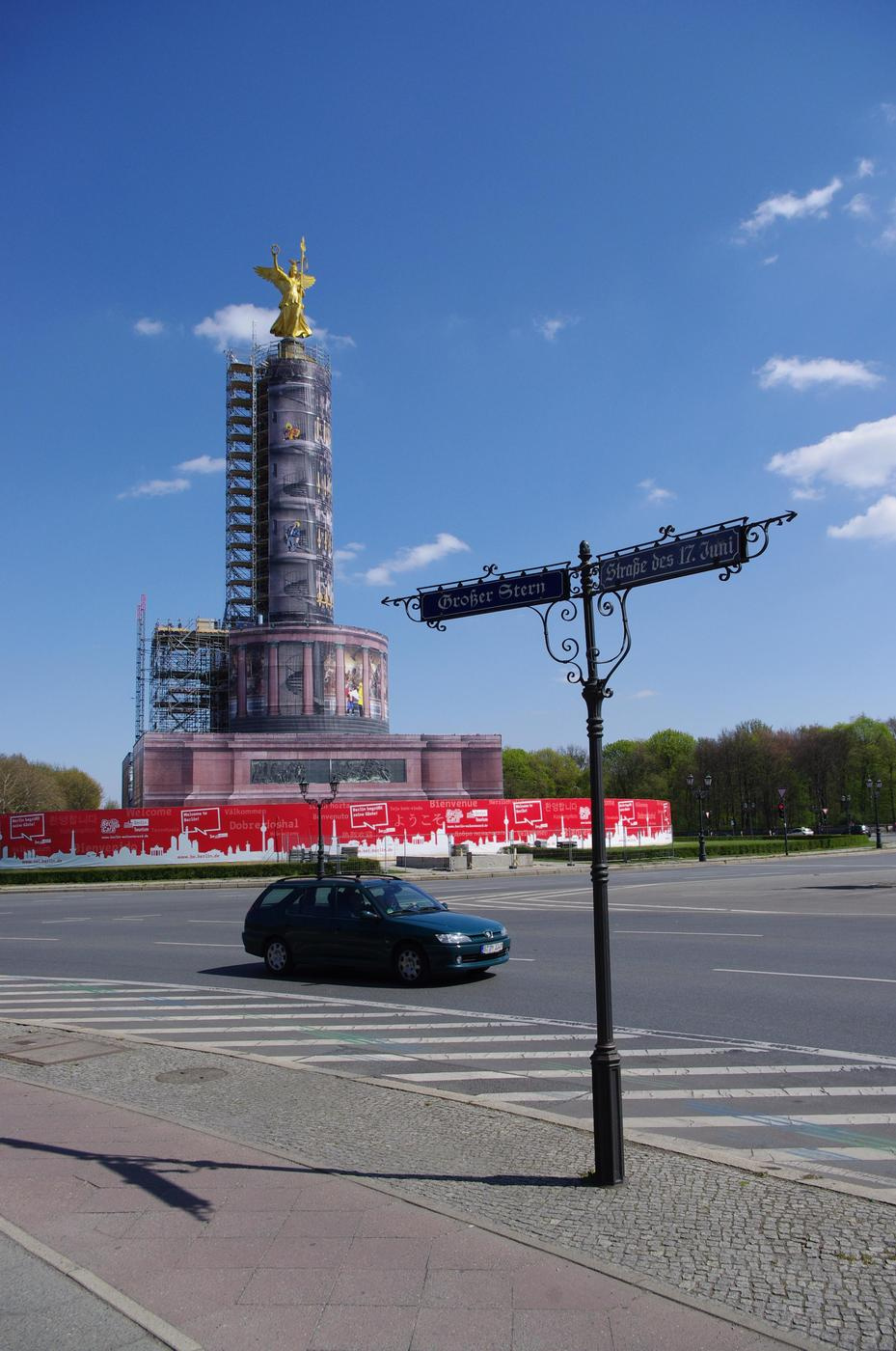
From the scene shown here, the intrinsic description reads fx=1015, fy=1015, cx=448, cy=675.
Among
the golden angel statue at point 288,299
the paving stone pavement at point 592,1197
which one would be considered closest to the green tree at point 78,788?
the golden angel statue at point 288,299

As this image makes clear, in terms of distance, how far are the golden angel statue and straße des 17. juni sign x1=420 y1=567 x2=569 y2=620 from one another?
3450 inches

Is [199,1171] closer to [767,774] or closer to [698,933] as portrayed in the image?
[698,933]

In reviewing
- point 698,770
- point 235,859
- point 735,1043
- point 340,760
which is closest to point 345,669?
point 340,760

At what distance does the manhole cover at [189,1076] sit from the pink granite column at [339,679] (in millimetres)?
70309

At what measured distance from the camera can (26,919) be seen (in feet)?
91.6

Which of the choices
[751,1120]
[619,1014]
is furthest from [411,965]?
[751,1120]

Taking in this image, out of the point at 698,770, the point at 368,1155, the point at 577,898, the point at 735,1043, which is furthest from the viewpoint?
the point at 698,770

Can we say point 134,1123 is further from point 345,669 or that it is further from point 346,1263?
point 345,669

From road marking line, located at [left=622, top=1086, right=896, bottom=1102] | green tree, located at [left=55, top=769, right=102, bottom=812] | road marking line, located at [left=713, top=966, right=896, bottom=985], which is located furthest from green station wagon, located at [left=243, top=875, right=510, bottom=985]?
green tree, located at [left=55, top=769, right=102, bottom=812]

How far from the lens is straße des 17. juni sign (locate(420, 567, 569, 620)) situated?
24.2 feet

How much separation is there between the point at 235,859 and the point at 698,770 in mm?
71777

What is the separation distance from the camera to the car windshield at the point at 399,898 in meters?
15.0

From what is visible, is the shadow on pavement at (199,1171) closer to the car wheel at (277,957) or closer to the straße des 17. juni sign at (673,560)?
the straße des 17. juni sign at (673,560)

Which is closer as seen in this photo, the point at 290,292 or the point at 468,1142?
the point at 468,1142
